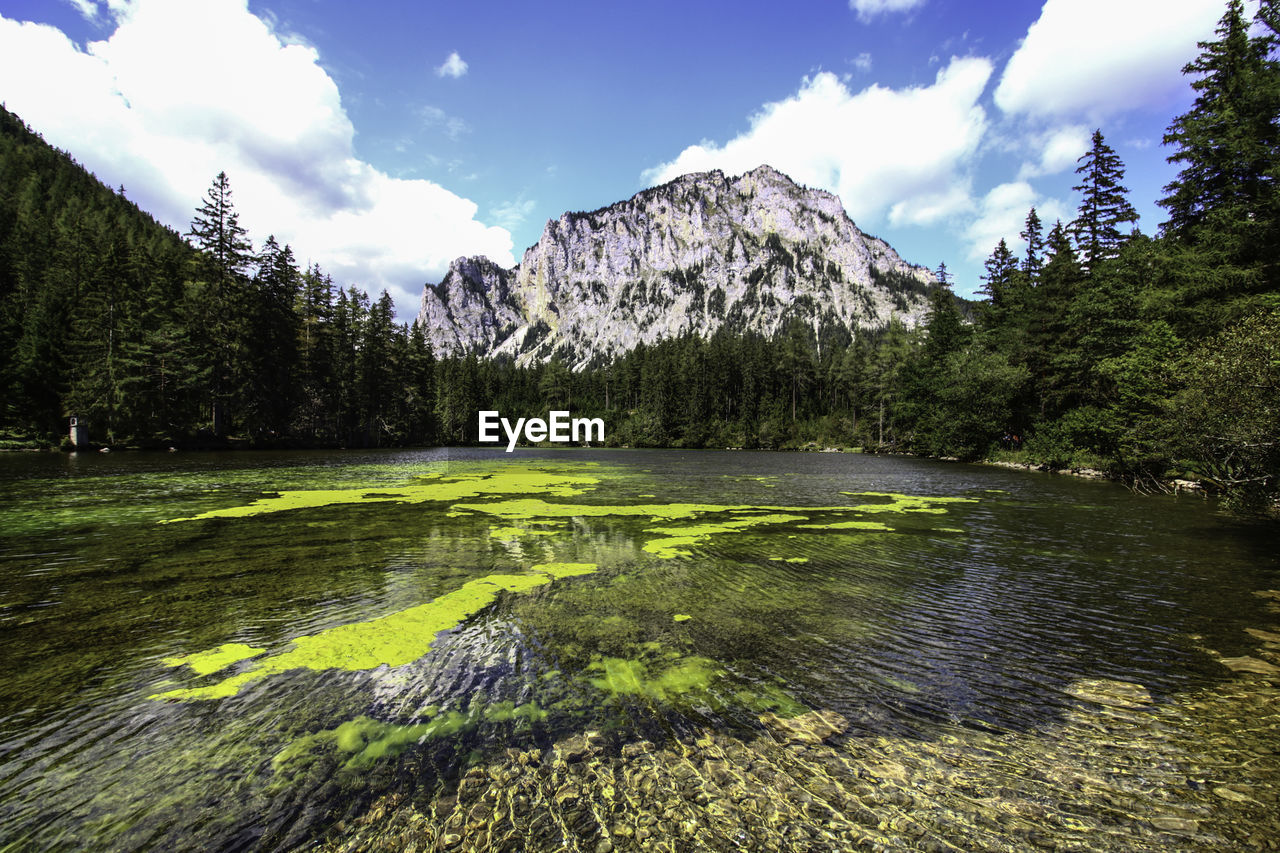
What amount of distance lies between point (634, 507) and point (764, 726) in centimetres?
1494

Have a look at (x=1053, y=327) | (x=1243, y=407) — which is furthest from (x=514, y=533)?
(x=1053, y=327)

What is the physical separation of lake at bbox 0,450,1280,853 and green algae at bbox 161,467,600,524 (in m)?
4.61

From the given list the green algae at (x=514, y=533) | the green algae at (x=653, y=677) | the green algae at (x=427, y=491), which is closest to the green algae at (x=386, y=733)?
the green algae at (x=653, y=677)

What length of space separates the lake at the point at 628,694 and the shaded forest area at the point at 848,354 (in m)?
12.8

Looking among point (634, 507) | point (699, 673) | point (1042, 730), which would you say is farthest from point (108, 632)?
point (634, 507)

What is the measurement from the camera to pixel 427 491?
24031 mm

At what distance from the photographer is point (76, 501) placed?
1817 centimetres

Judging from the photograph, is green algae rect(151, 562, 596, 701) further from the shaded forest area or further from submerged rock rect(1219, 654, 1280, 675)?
the shaded forest area

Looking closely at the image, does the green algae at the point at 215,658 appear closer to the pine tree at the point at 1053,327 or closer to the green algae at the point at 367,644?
the green algae at the point at 367,644

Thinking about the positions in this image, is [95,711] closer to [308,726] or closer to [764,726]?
[308,726]

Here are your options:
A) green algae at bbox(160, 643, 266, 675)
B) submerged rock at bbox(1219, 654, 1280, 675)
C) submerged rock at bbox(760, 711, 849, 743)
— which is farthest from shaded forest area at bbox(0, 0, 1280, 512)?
green algae at bbox(160, 643, 266, 675)

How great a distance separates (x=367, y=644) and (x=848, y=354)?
320 feet

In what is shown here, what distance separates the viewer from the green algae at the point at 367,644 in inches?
233

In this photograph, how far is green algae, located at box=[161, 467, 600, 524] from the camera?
1783 cm
